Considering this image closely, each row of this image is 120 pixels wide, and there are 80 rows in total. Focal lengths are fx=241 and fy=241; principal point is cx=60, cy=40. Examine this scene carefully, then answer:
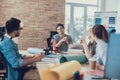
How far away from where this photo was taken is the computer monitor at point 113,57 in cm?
183

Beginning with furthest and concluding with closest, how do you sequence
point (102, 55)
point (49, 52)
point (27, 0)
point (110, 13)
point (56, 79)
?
point (27, 0) < point (110, 13) < point (49, 52) < point (102, 55) < point (56, 79)

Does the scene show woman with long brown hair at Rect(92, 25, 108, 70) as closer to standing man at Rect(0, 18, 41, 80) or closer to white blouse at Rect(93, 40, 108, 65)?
white blouse at Rect(93, 40, 108, 65)

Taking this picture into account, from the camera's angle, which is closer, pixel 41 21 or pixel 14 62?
pixel 14 62

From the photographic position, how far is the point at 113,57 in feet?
6.14

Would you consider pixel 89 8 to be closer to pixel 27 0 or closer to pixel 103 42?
pixel 27 0

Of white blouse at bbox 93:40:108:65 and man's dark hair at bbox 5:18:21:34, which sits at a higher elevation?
man's dark hair at bbox 5:18:21:34

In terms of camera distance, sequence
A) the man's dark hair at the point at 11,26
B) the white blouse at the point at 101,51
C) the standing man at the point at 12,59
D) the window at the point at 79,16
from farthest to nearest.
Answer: the window at the point at 79,16, the man's dark hair at the point at 11,26, the standing man at the point at 12,59, the white blouse at the point at 101,51

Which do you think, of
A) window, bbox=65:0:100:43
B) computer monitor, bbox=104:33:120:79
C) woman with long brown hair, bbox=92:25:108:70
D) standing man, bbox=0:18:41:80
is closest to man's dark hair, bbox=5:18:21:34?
standing man, bbox=0:18:41:80

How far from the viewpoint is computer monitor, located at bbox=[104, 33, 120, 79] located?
72.2 inches

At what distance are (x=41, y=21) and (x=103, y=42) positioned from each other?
471 centimetres

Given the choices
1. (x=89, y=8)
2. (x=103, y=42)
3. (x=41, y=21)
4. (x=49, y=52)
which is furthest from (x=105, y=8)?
(x=103, y=42)

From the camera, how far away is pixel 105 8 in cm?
864

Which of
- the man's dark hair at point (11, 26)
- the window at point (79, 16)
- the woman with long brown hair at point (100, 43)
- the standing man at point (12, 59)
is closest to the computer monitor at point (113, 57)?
the woman with long brown hair at point (100, 43)

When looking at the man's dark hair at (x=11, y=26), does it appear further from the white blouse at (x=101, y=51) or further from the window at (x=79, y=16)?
the window at (x=79, y=16)
